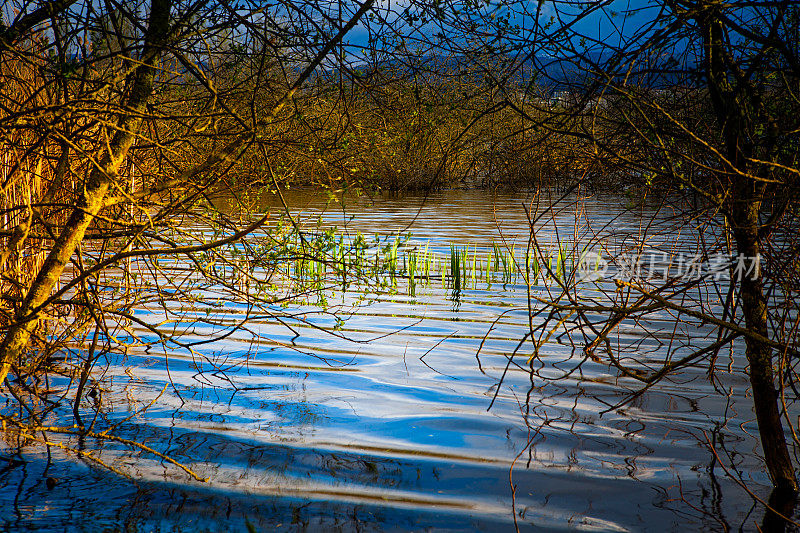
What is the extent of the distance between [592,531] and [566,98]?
2.55 meters

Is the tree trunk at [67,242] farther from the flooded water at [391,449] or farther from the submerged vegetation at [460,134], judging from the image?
the flooded water at [391,449]

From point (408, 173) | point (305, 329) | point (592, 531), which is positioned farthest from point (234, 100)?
point (408, 173)

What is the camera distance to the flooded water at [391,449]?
13.1 ft

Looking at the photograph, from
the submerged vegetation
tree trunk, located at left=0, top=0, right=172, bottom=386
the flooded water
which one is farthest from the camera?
tree trunk, located at left=0, top=0, right=172, bottom=386

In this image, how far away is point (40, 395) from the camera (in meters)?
5.64

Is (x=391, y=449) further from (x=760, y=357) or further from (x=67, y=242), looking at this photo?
(x=67, y=242)

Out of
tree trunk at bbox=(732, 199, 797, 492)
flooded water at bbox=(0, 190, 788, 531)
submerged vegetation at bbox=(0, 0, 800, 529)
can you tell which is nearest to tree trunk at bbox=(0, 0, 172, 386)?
submerged vegetation at bbox=(0, 0, 800, 529)

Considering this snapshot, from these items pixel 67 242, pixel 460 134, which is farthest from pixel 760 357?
pixel 67 242

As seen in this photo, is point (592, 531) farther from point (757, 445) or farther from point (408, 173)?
point (408, 173)

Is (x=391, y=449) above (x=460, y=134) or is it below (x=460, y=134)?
below

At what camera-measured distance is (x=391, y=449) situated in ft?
16.2

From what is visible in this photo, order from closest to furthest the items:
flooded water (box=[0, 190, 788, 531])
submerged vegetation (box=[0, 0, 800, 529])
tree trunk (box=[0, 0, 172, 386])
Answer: submerged vegetation (box=[0, 0, 800, 529]) → flooded water (box=[0, 190, 788, 531]) → tree trunk (box=[0, 0, 172, 386])

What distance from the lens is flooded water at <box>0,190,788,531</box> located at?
3.99 metres

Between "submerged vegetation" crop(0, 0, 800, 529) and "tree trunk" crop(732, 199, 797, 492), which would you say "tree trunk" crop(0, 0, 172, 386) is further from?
"tree trunk" crop(732, 199, 797, 492)
